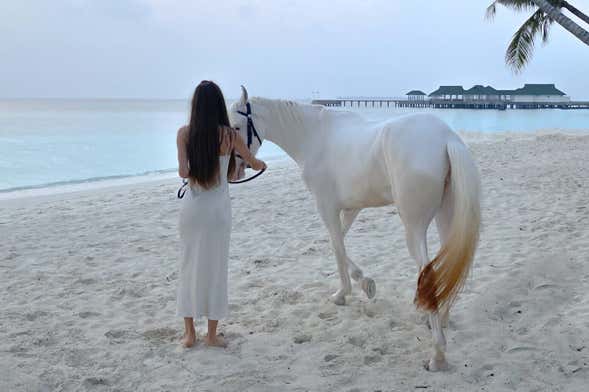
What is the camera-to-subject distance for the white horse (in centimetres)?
284

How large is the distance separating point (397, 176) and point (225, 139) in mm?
989

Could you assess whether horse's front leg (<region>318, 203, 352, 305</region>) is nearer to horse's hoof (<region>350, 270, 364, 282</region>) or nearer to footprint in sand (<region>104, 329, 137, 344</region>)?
horse's hoof (<region>350, 270, 364, 282</region>)

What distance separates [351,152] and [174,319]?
1674 millimetres

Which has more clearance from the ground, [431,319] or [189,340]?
[431,319]

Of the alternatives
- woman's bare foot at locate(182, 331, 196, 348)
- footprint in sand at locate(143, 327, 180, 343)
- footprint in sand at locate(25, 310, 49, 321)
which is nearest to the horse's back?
woman's bare foot at locate(182, 331, 196, 348)

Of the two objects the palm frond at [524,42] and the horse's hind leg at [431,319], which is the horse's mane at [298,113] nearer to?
the horse's hind leg at [431,319]

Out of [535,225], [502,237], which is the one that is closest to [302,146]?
[502,237]

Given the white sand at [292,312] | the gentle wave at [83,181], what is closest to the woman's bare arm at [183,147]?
the white sand at [292,312]

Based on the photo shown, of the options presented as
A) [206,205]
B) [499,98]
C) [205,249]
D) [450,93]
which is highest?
[450,93]

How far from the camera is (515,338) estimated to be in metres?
3.32

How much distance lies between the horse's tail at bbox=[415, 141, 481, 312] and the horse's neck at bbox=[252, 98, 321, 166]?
128 cm

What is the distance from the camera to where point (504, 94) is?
83.9 metres

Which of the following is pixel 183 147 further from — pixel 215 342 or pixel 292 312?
pixel 292 312

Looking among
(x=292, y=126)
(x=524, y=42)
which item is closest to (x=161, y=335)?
(x=292, y=126)
